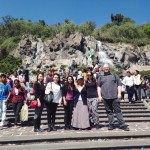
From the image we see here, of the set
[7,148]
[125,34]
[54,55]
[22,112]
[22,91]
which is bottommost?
[7,148]

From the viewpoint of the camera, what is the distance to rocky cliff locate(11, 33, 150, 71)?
42.6 m

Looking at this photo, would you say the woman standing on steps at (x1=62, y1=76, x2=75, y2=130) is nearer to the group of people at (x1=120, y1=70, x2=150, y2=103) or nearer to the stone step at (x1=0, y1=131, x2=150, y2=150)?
the stone step at (x1=0, y1=131, x2=150, y2=150)

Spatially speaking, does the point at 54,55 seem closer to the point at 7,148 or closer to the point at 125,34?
the point at 125,34

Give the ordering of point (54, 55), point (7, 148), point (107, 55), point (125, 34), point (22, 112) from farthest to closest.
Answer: point (125, 34)
point (107, 55)
point (54, 55)
point (22, 112)
point (7, 148)

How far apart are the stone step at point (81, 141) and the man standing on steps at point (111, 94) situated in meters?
0.61

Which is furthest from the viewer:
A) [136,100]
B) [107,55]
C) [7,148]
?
[107,55]

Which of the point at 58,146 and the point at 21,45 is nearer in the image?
the point at 58,146

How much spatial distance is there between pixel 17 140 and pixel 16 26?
2464 inches

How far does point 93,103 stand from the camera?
9.38m

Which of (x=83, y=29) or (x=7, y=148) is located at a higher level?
(x=83, y=29)

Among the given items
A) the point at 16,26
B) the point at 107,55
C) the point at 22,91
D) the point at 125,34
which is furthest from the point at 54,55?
the point at 22,91

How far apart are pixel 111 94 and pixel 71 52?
34265mm

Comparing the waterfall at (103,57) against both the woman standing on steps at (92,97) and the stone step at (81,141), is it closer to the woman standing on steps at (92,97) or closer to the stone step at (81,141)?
the woman standing on steps at (92,97)

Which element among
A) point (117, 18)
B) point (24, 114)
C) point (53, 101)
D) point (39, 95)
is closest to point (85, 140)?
point (53, 101)
